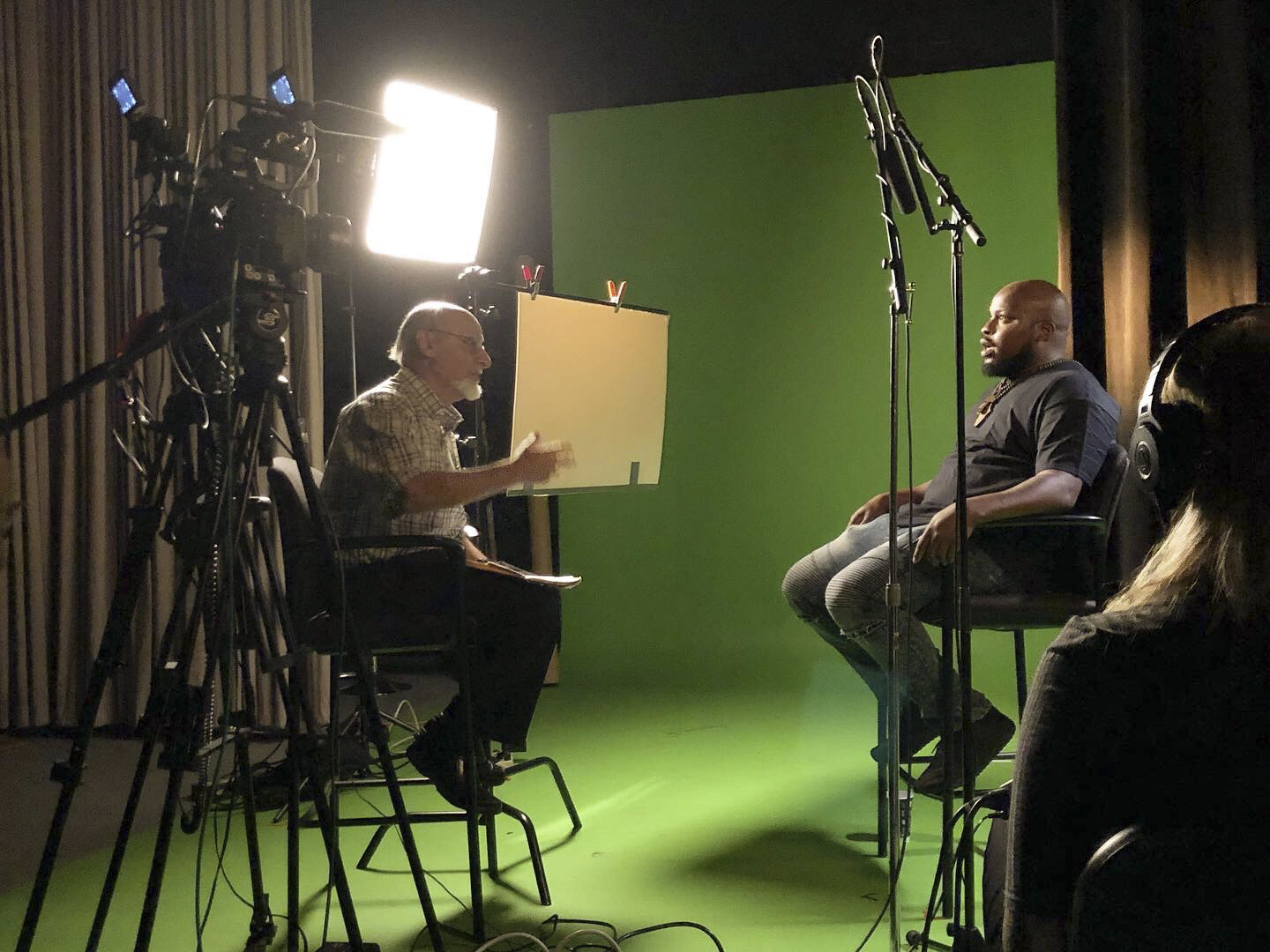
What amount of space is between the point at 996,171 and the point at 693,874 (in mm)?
3092

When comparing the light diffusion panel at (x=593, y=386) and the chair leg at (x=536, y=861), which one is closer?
the chair leg at (x=536, y=861)

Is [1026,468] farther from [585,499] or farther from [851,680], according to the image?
[585,499]

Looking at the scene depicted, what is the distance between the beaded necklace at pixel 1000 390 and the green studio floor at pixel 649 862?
101 centimetres

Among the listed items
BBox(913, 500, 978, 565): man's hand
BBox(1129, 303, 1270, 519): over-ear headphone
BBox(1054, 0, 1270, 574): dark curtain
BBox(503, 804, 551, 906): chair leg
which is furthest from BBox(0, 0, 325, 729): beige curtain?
BBox(1129, 303, 1270, 519): over-ear headphone

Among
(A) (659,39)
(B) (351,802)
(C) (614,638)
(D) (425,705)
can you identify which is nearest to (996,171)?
(A) (659,39)

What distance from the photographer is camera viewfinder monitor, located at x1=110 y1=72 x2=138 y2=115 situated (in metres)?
1.65

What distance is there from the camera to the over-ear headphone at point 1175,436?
84 centimetres

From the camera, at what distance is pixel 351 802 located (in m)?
3.03


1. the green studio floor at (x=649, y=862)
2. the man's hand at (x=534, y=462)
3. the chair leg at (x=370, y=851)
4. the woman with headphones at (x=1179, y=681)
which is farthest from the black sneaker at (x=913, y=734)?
the woman with headphones at (x=1179, y=681)

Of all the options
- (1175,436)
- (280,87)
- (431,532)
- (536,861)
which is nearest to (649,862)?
(536,861)

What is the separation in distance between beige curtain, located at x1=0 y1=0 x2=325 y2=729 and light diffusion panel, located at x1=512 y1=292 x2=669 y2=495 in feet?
3.63

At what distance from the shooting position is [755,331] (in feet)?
15.6

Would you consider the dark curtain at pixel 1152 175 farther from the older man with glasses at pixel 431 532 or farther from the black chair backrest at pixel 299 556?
the black chair backrest at pixel 299 556

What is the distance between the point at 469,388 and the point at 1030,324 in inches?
54.1
